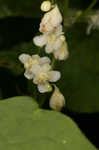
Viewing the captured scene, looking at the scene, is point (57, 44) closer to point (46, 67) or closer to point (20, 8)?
point (46, 67)

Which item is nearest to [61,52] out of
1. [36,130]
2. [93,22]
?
[36,130]

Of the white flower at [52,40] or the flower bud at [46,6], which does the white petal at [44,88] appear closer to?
the white flower at [52,40]

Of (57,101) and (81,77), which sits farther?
(81,77)

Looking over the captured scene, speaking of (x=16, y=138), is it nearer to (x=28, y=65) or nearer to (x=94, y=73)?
(x=28, y=65)

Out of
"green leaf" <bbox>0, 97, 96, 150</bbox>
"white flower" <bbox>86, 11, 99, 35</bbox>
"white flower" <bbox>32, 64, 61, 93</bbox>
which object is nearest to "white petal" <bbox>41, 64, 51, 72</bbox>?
"white flower" <bbox>32, 64, 61, 93</bbox>

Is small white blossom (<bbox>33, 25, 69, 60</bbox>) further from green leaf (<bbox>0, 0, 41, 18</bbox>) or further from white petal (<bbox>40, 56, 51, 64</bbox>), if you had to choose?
green leaf (<bbox>0, 0, 41, 18</bbox>)

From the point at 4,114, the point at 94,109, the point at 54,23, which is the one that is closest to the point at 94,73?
the point at 94,109
